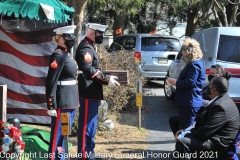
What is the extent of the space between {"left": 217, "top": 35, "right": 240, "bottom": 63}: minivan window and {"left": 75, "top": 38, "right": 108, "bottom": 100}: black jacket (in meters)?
3.25

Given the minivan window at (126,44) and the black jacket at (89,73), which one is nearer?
the black jacket at (89,73)

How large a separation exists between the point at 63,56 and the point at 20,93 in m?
3.09

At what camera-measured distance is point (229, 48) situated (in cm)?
840

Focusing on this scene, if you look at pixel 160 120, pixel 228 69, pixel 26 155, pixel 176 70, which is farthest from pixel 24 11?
pixel 176 70

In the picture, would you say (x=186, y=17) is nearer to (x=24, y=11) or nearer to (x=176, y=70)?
(x=176, y=70)

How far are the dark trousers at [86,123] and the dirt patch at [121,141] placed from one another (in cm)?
75

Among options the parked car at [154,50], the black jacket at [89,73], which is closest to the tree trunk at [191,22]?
the parked car at [154,50]

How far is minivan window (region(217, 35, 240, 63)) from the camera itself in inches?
326

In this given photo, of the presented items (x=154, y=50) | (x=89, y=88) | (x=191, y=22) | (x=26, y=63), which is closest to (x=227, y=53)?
(x=89, y=88)

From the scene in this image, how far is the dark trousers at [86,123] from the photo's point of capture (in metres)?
5.88

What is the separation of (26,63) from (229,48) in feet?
12.5

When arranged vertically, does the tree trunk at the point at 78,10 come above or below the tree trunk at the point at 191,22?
above

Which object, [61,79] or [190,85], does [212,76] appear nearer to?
[190,85]

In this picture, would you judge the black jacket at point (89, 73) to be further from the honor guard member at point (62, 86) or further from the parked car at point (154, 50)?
the parked car at point (154, 50)
